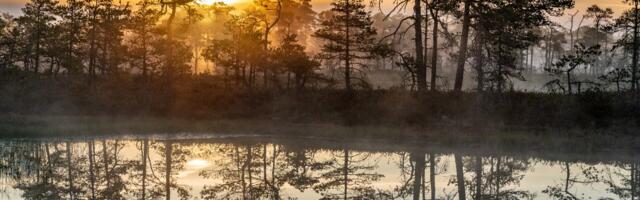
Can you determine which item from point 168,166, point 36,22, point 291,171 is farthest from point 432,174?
point 36,22

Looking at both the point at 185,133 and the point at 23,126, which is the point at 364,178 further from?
the point at 23,126

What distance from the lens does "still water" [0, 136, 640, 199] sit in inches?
538

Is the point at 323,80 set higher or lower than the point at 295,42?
lower

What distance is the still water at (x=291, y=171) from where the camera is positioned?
1366 cm

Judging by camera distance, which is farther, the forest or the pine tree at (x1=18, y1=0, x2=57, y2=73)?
the pine tree at (x1=18, y1=0, x2=57, y2=73)

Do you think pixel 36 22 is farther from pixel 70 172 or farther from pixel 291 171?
pixel 291 171

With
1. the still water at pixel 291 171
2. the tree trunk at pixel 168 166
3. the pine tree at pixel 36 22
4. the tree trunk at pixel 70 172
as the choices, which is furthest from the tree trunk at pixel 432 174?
the pine tree at pixel 36 22

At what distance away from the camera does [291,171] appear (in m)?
16.8

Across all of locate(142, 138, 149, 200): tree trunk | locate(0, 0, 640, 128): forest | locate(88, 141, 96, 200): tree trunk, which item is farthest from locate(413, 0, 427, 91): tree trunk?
locate(88, 141, 96, 200): tree trunk

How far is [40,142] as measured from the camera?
74.8ft

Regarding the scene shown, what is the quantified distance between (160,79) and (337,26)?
39.6 ft

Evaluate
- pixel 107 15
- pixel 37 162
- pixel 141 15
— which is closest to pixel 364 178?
pixel 37 162

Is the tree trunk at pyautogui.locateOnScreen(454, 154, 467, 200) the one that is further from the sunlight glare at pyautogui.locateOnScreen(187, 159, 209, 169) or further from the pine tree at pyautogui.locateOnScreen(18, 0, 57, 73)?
the pine tree at pyautogui.locateOnScreen(18, 0, 57, 73)

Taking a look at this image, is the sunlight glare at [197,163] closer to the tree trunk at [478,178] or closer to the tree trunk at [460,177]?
the tree trunk at [460,177]
